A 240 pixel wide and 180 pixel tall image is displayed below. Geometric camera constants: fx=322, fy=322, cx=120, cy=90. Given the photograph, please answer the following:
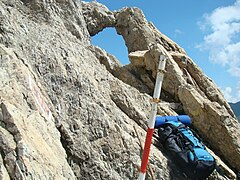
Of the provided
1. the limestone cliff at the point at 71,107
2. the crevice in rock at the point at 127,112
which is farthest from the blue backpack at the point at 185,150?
the crevice in rock at the point at 127,112

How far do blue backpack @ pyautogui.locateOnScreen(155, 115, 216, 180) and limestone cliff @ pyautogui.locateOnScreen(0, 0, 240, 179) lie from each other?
326mm

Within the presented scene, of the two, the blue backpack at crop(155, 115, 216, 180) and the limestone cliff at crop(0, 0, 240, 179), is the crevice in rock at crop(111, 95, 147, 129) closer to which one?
the limestone cliff at crop(0, 0, 240, 179)

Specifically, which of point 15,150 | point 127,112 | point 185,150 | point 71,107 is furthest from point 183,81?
point 15,150

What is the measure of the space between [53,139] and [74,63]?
4018 mm

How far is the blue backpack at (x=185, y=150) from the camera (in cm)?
1091

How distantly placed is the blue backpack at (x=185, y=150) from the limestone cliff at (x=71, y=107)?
1.07ft

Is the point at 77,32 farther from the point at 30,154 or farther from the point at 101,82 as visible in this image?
the point at 30,154

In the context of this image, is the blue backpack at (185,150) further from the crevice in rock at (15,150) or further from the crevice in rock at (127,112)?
the crevice in rock at (15,150)

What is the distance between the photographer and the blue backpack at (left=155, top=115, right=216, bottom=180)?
1091 cm

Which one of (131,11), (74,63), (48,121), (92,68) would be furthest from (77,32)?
(131,11)

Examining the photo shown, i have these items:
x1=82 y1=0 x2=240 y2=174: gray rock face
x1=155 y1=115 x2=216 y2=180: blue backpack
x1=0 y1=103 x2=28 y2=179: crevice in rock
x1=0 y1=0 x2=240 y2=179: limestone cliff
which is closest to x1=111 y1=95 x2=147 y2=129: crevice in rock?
x1=0 y1=0 x2=240 y2=179: limestone cliff

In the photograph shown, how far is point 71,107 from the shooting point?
9.59 meters

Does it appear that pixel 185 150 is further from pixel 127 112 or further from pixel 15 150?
pixel 15 150

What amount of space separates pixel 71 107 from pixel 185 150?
439 centimetres
